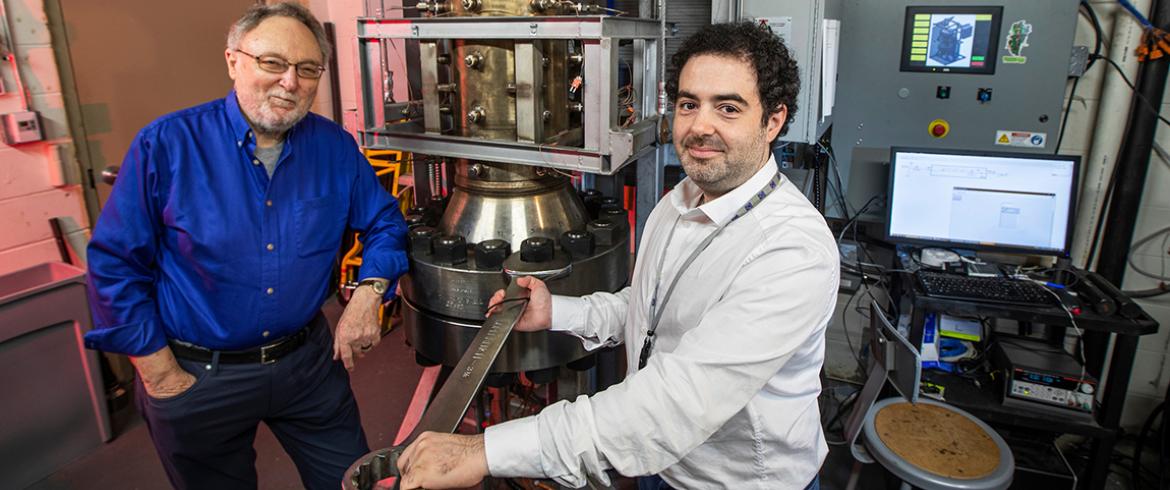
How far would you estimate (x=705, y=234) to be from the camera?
1.18m

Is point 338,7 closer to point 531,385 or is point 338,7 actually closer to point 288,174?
point 288,174

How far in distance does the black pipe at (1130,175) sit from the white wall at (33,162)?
148 inches

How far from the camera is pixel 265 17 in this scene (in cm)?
143

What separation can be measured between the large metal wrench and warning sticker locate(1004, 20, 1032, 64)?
75.4 inches

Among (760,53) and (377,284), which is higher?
(760,53)

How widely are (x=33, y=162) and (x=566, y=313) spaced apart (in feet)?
7.66

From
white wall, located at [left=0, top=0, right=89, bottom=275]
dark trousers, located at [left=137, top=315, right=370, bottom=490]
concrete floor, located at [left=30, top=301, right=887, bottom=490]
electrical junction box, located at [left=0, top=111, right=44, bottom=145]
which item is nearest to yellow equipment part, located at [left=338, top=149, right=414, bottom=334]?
concrete floor, located at [left=30, top=301, right=887, bottom=490]

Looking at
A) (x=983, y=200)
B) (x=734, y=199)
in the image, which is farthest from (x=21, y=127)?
(x=983, y=200)

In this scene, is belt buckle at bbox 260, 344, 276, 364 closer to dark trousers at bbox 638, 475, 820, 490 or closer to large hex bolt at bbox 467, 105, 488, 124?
large hex bolt at bbox 467, 105, 488, 124

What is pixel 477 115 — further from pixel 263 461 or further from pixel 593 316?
pixel 263 461

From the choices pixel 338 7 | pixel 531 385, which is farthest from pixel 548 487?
pixel 338 7

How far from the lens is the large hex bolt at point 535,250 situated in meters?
1.35

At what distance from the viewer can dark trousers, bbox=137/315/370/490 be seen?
1518 mm

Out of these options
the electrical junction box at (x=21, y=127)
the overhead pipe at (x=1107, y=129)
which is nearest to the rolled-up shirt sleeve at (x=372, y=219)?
the electrical junction box at (x=21, y=127)
